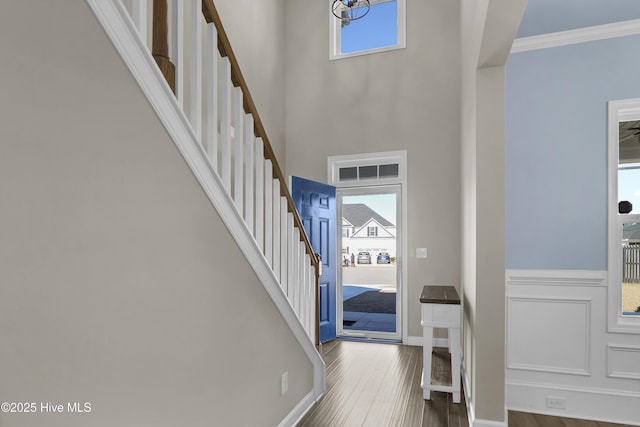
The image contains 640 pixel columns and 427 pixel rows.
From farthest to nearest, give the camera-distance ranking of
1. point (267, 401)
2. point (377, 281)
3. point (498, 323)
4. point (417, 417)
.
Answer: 1. point (377, 281)
2. point (417, 417)
3. point (498, 323)
4. point (267, 401)

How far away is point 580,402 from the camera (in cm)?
266

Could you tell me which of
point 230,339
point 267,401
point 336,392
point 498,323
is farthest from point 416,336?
point 230,339

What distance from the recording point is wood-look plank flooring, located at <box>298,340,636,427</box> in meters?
2.44

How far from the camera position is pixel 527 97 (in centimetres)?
291

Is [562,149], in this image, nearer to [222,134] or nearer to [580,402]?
[580,402]

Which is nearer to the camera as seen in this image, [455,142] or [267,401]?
[267,401]

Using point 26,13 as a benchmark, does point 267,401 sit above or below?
below

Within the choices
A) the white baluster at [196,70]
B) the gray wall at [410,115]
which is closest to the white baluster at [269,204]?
the white baluster at [196,70]

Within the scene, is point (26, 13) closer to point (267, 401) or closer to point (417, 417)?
point (267, 401)

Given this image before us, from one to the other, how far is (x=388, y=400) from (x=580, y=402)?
4.81ft

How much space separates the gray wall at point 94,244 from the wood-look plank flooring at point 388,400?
4.19 feet

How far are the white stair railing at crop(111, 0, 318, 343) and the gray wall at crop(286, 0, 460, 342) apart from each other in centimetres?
200

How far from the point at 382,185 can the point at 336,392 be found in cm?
256

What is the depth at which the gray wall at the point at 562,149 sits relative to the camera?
273 cm
